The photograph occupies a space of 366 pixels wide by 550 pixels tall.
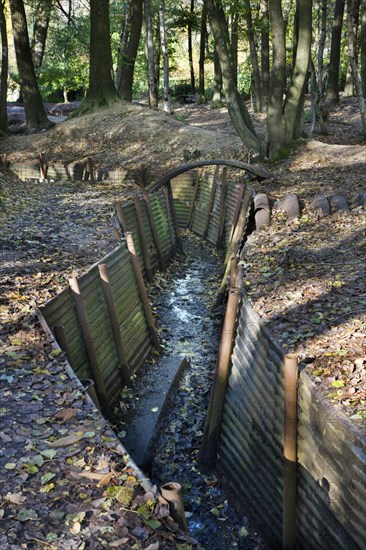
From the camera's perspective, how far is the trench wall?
13.7ft

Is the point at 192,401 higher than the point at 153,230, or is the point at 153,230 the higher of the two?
the point at 153,230

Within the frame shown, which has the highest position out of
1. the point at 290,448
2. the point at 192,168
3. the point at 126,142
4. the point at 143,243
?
the point at 126,142

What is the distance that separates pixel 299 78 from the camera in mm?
16531

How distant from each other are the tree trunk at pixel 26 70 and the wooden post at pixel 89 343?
2115cm

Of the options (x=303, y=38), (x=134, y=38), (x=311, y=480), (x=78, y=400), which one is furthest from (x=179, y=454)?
(x=134, y=38)

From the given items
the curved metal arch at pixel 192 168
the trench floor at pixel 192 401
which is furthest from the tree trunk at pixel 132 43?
the trench floor at pixel 192 401

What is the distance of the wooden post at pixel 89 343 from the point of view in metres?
7.05

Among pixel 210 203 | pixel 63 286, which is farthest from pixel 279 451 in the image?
pixel 210 203

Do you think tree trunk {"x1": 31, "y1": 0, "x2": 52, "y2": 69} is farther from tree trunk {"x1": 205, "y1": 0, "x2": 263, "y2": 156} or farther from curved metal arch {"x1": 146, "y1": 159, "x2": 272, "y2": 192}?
curved metal arch {"x1": 146, "y1": 159, "x2": 272, "y2": 192}

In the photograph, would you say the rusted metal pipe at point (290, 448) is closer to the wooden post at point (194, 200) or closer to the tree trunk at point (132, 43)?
the wooden post at point (194, 200)

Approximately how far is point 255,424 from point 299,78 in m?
13.4

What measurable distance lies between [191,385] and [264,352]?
291cm

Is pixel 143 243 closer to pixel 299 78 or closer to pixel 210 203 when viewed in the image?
pixel 210 203

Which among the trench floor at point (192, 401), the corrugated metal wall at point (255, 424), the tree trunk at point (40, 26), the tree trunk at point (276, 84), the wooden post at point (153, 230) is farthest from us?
the tree trunk at point (40, 26)
